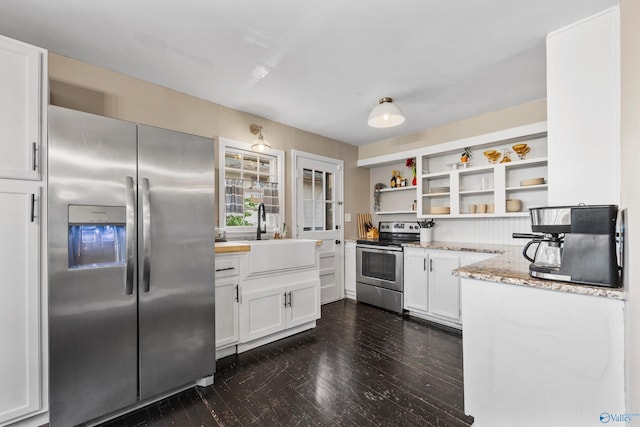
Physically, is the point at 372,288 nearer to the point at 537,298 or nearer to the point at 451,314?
the point at 451,314

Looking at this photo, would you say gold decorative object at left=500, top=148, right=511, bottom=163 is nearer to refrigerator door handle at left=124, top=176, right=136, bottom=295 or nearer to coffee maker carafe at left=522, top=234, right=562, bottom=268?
coffee maker carafe at left=522, top=234, right=562, bottom=268

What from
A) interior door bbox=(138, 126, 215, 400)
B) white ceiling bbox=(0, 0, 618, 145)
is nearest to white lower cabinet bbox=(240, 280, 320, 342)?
interior door bbox=(138, 126, 215, 400)

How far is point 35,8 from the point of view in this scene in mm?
1666

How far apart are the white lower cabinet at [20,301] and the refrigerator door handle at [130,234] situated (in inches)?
18.4

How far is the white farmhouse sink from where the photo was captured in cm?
259

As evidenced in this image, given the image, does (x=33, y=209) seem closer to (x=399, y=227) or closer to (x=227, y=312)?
(x=227, y=312)

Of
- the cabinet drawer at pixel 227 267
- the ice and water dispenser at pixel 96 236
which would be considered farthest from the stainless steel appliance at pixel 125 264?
the cabinet drawer at pixel 227 267

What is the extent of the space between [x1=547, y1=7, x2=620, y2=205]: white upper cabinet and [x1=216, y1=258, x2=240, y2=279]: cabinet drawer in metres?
2.41

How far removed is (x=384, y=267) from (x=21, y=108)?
3599 millimetres

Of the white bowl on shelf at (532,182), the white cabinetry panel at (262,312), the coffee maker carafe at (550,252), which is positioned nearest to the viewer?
the coffee maker carafe at (550,252)

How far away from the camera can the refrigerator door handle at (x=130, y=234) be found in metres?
1.70

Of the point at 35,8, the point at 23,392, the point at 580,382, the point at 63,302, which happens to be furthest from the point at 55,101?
the point at 580,382

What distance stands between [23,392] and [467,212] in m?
4.23

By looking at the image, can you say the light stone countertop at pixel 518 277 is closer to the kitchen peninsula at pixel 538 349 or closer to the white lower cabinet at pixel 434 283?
the kitchen peninsula at pixel 538 349
